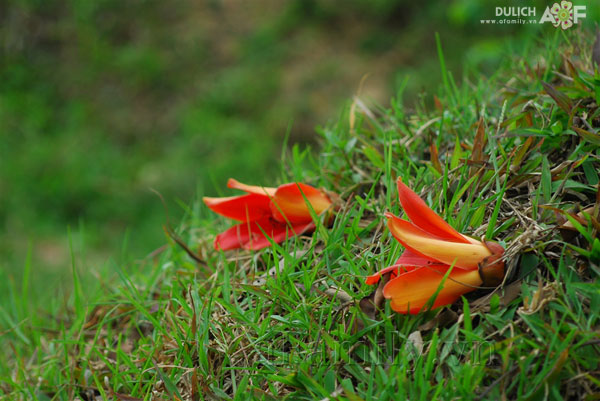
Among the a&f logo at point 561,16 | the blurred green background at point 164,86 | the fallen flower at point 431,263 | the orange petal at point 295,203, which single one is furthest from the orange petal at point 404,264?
the blurred green background at point 164,86

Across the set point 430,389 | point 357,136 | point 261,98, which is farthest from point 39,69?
point 430,389

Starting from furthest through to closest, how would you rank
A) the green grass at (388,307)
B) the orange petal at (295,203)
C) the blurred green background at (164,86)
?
the blurred green background at (164,86) → the orange petal at (295,203) → the green grass at (388,307)

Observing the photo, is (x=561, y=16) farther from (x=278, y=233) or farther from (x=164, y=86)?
(x=164, y=86)

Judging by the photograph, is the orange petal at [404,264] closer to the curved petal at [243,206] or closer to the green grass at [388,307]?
the green grass at [388,307]

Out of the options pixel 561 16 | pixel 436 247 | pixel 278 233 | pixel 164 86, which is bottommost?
pixel 164 86

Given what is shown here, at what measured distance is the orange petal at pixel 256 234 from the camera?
1.20m

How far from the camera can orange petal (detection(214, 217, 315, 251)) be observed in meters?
1.20

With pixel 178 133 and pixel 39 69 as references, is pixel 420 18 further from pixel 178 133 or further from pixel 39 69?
pixel 39 69

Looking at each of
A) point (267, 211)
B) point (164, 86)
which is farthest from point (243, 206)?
point (164, 86)

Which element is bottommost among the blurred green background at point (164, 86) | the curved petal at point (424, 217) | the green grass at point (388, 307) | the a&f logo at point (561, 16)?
the blurred green background at point (164, 86)

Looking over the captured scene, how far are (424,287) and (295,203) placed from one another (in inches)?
15.7

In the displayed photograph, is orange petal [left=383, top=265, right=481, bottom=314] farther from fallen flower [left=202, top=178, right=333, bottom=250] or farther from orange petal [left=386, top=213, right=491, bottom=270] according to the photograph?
fallen flower [left=202, top=178, right=333, bottom=250]

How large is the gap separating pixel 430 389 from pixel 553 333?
18 cm

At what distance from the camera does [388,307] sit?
90cm
